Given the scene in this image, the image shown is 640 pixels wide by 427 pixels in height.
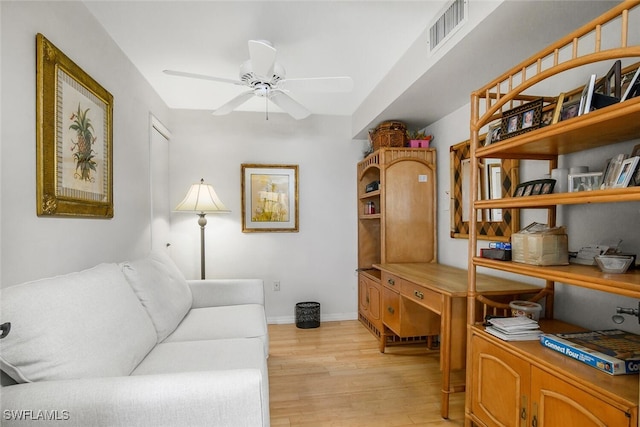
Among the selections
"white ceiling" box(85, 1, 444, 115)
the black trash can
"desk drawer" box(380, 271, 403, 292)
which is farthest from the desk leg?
the black trash can

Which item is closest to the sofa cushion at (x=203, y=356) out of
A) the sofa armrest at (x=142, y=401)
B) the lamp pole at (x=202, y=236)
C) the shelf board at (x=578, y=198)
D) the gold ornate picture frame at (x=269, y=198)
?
the sofa armrest at (x=142, y=401)

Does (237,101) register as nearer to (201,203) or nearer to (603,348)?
(201,203)

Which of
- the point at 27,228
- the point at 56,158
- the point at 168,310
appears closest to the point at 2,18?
the point at 56,158

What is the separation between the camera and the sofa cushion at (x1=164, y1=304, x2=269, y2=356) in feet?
6.60

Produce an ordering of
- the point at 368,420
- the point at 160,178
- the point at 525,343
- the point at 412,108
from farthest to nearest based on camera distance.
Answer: the point at 160,178 → the point at 412,108 → the point at 368,420 → the point at 525,343

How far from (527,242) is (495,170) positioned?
0.99 meters

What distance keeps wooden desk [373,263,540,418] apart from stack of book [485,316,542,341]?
254mm

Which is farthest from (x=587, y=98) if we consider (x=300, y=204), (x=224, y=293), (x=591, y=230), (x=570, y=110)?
(x=300, y=204)

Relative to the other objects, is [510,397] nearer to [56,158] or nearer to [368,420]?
[368,420]

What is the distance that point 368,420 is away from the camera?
196 cm

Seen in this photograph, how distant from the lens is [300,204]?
154 inches

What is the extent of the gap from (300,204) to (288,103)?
155cm

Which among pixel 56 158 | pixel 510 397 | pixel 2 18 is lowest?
pixel 510 397

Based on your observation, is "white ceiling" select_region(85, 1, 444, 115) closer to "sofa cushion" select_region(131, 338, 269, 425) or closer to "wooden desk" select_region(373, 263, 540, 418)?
"wooden desk" select_region(373, 263, 540, 418)
